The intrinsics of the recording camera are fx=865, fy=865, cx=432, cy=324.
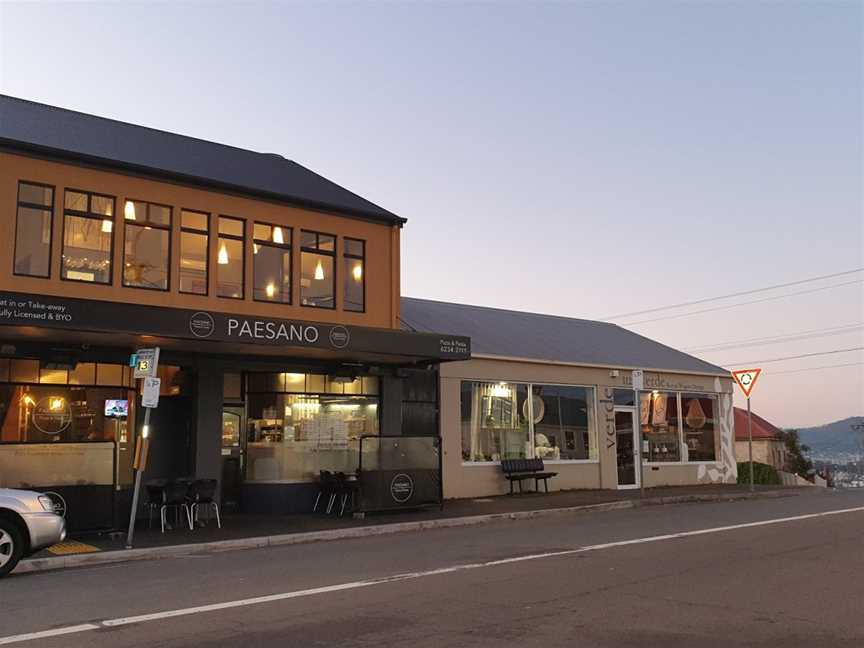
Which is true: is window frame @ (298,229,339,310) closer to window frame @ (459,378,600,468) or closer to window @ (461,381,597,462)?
window frame @ (459,378,600,468)

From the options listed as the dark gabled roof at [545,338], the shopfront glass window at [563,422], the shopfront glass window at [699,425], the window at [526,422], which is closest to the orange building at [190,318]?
the window at [526,422]

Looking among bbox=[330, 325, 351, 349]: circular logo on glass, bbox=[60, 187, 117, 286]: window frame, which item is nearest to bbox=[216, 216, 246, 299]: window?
bbox=[60, 187, 117, 286]: window frame

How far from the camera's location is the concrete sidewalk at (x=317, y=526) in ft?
40.7

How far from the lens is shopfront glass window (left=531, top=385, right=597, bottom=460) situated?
2289 centimetres

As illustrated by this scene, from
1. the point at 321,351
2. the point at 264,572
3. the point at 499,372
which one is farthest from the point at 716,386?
the point at 264,572

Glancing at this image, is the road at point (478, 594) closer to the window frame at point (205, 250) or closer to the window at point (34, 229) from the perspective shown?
the window frame at point (205, 250)

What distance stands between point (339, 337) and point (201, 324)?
2.73m

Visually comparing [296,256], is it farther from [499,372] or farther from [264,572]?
[264,572]

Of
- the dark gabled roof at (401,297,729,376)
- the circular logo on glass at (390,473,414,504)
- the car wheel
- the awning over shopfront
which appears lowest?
the car wheel

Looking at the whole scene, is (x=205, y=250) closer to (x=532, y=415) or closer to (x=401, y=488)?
(x=401, y=488)

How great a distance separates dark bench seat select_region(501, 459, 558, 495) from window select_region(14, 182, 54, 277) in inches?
465

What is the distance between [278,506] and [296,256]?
5.18m

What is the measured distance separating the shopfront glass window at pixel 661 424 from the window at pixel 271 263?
12571mm

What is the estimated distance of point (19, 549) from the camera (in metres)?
10.5
